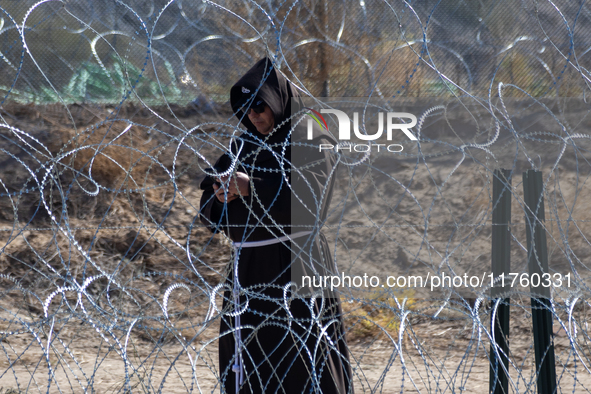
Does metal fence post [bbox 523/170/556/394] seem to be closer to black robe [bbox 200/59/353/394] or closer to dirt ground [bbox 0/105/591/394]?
black robe [bbox 200/59/353/394]

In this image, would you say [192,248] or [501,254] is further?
[192,248]

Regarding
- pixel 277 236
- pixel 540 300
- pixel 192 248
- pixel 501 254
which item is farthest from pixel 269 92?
pixel 192 248

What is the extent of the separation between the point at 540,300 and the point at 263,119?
4.40 ft

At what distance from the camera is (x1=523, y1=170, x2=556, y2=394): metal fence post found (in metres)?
2.26

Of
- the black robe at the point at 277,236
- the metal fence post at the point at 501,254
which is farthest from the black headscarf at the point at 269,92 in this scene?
the metal fence post at the point at 501,254

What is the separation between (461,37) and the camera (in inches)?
322

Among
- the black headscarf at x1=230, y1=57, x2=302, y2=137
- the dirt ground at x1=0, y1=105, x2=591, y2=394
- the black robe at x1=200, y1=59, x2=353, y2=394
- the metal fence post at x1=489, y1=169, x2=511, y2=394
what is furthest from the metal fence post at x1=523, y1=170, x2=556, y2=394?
the dirt ground at x1=0, y1=105, x2=591, y2=394

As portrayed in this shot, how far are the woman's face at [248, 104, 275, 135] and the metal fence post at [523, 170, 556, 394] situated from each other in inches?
42.6

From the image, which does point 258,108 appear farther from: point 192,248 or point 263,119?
point 192,248

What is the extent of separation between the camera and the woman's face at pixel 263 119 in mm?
2559

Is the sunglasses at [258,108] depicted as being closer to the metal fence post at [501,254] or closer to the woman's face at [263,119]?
the woman's face at [263,119]

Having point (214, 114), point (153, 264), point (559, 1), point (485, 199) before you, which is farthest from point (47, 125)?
point (559, 1)

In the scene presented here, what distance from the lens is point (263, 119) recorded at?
2564 mm

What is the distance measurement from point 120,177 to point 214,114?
160 centimetres
